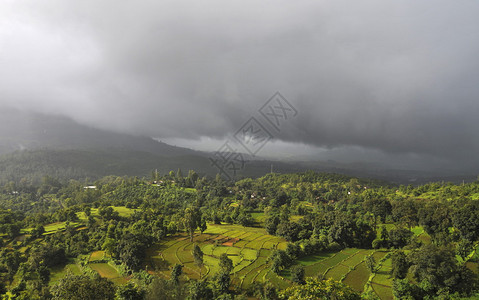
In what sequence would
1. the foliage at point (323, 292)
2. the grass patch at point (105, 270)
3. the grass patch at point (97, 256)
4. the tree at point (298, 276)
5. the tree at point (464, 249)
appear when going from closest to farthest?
the foliage at point (323, 292) < the tree at point (298, 276) < the tree at point (464, 249) < the grass patch at point (105, 270) < the grass patch at point (97, 256)

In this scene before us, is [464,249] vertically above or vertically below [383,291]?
above

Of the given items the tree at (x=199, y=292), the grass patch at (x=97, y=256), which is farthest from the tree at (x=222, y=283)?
the grass patch at (x=97, y=256)

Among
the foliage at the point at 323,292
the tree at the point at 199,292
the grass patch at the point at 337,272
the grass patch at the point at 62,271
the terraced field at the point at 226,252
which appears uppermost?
the foliage at the point at 323,292

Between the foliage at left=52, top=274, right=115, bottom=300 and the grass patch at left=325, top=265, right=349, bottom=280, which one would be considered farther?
the grass patch at left=325, top=265, right=349, bottom=280

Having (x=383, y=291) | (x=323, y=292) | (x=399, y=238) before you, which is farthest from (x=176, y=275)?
(x=399, y=238)

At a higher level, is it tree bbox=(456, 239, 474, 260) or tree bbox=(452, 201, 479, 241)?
tree bbox=(452, 201, 479, 241)

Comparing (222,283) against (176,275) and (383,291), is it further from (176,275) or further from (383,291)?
(383,291)

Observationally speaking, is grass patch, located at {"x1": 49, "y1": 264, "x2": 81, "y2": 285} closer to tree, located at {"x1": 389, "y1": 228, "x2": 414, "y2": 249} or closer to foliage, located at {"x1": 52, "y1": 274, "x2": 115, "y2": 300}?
foliage, located at {"x1": 52, "y1": 274, "x2": 115, "y2": 300}

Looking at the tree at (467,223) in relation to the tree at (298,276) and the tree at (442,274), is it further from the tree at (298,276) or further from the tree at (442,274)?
the tree at (298,276)

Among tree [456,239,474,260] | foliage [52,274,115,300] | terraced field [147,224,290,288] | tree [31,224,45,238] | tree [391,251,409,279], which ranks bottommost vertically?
tree [31,224,45,238]

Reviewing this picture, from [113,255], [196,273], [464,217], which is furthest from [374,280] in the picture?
[113,255]

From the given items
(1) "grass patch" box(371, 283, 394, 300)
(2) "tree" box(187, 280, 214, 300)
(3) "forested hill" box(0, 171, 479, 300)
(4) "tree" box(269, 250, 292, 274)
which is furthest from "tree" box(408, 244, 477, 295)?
(2) "tree" box(187, 280, 214, 300)
